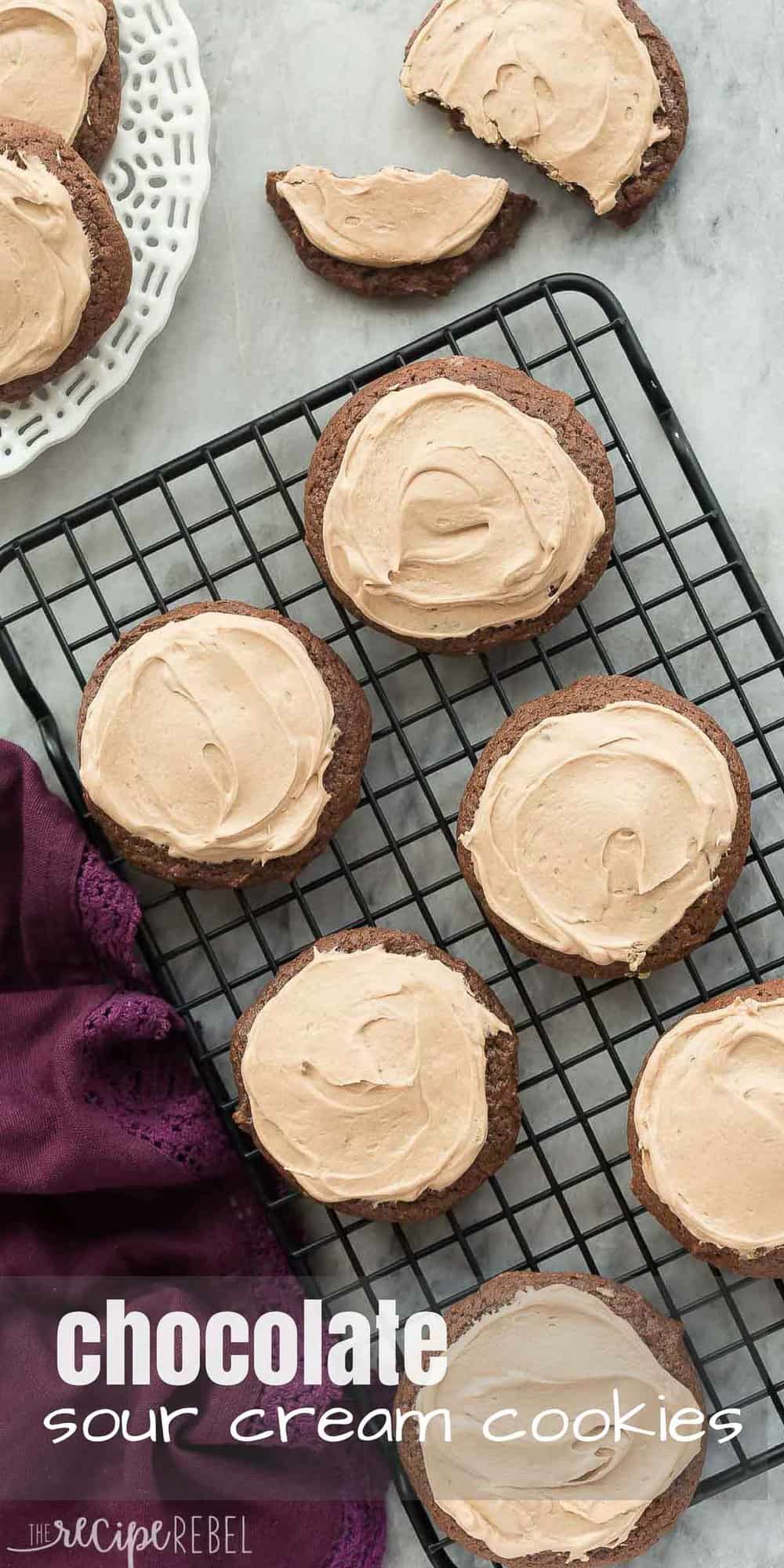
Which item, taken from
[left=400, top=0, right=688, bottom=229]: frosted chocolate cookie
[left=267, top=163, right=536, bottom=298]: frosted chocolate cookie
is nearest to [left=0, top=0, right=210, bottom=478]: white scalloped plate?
[left=267, top=163, right=536, bottom=298]: frosted chocolate cookie

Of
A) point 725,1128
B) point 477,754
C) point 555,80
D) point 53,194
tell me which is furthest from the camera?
point 477,754

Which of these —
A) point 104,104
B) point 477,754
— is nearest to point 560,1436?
point 477,754

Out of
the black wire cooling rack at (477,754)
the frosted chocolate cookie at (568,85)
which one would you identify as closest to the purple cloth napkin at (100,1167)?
the black wire cooling rack at (477,754)

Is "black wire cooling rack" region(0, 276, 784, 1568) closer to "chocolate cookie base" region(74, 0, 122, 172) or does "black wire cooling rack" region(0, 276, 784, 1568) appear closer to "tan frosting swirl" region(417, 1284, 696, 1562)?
"tan frosting swirl" region(417, 1284, 696, 1562)

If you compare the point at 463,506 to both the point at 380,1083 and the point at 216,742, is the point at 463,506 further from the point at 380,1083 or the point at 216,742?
the point at 380,1083

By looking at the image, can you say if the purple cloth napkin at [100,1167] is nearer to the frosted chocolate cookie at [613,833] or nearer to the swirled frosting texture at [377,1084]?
the swirled frosting texture at [377,1084]

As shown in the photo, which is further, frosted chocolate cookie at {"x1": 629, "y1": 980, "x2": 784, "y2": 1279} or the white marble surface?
the white marble surface
